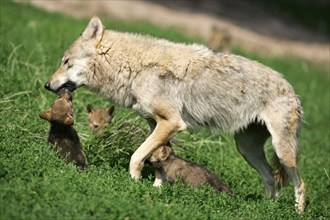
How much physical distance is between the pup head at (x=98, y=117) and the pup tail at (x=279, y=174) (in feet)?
7.58

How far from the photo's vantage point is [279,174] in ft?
31.9

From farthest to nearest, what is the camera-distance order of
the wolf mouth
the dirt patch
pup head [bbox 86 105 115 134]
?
the dirt patch < pup head [bbox 86 105 115 134] < the wolf mouth

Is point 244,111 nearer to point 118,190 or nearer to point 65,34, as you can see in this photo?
point 118,190

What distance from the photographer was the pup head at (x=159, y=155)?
9.12 metres

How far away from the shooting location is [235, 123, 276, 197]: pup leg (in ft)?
32.2

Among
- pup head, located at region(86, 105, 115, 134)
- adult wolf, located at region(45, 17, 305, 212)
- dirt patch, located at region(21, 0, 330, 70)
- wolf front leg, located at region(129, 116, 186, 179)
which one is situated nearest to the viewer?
wolf front leg, located at region(129, 116, 186, 179)

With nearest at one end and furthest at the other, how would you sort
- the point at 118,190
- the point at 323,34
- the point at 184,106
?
the point at 118,190
the point at 184,106
the point at 323,34

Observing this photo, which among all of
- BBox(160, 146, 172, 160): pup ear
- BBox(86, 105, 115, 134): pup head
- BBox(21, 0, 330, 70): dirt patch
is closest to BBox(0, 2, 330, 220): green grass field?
BBox(86, 105, 115, 134): pup head

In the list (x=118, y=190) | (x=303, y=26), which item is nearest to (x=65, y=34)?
(x=118, y=190)

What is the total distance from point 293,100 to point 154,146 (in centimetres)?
196

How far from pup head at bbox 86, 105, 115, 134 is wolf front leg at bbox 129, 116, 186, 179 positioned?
1313 mm

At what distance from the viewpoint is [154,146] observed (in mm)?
8805

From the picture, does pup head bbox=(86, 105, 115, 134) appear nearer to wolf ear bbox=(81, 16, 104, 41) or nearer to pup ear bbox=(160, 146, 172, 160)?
pup ear bbox=(160, 146, 172, 160)

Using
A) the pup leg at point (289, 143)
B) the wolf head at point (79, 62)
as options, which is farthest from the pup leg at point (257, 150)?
the wolf head at point (79, 62)
